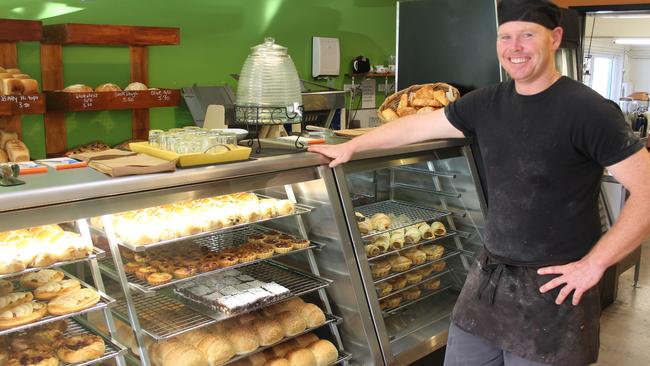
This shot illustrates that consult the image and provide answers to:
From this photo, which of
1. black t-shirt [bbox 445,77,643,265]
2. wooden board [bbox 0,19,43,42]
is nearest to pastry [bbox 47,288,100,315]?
black t-shirt [bbox 445,77,643,265]

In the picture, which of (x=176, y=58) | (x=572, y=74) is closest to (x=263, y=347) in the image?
(x=176, y=58)

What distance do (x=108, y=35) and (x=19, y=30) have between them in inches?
29.9

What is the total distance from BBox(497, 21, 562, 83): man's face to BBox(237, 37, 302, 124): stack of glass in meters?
0.88

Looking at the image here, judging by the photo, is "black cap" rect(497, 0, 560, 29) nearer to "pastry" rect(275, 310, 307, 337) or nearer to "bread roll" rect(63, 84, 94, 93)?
"pastry" rect(275, 310, 307, 337)

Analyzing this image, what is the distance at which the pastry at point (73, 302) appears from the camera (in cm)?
200

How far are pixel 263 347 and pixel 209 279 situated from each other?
1.29ft

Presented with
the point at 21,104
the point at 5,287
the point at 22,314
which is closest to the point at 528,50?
the point at 22,314

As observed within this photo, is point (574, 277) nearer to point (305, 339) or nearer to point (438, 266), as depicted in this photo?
point (305, 339)

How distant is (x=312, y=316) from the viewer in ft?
8.77

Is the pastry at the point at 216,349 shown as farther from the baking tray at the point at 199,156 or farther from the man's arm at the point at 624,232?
the man's arm at the point at 624,232

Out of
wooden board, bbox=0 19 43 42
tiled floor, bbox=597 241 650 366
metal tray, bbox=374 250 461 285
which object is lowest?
tiled floor, bbox=597 241 650 366

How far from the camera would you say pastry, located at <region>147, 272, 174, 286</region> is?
226cm

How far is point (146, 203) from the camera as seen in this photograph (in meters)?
2.06

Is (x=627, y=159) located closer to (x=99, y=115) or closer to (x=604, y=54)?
(x=99, y=115)
